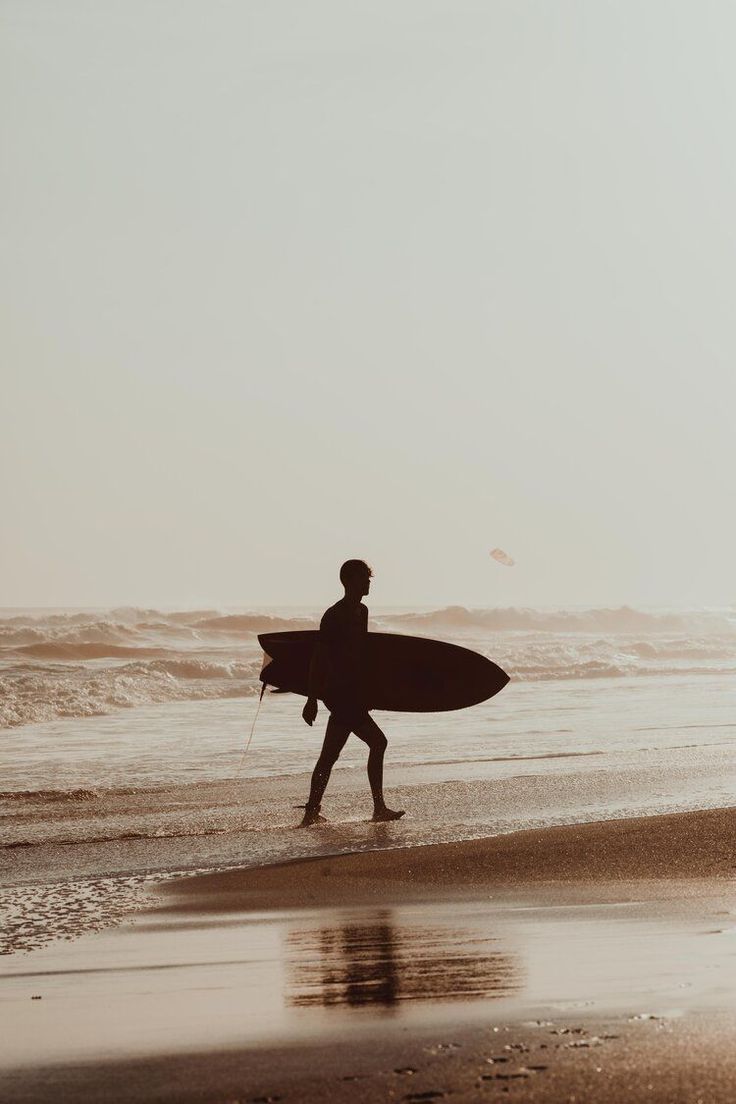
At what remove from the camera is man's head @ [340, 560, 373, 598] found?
9.48m

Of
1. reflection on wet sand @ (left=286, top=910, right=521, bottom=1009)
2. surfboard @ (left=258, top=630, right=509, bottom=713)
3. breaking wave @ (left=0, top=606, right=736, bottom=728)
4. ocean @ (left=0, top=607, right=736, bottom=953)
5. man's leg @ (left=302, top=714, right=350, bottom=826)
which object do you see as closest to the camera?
reflection on wet sand @ (left=286, top=910, right=521, bottom=1009)

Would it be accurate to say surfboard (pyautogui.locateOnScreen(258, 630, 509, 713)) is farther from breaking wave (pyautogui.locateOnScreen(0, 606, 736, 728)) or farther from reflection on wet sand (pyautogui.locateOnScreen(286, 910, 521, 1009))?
breaking wave (pyautogui.locateOnScreen(0, 606, 736, 728))

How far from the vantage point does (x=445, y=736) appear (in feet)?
48.1

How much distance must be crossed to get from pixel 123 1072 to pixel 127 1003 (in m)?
0.79

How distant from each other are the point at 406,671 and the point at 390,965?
6.35 metres

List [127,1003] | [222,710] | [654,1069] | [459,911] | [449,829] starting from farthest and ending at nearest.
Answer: [222,710], [449,829], [459,911], [127,1003], [654,1069]

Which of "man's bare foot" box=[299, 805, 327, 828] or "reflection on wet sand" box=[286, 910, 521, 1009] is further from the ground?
"reflection on wet sand" box=[286, 910, 521, 1009]

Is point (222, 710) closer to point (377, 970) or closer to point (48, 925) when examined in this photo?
point (48, 925)

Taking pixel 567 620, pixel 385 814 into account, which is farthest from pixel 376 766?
pixel 567 620

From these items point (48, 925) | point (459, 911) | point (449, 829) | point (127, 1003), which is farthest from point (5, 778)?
point (127, 1003)

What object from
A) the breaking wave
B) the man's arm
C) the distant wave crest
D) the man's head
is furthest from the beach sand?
the distant wave crest

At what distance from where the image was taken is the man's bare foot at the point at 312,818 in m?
9.13

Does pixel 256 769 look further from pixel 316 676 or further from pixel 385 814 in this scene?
pixel 385 814

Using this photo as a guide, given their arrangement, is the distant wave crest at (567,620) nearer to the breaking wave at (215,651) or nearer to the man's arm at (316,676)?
the breaking wave at (215,651)
